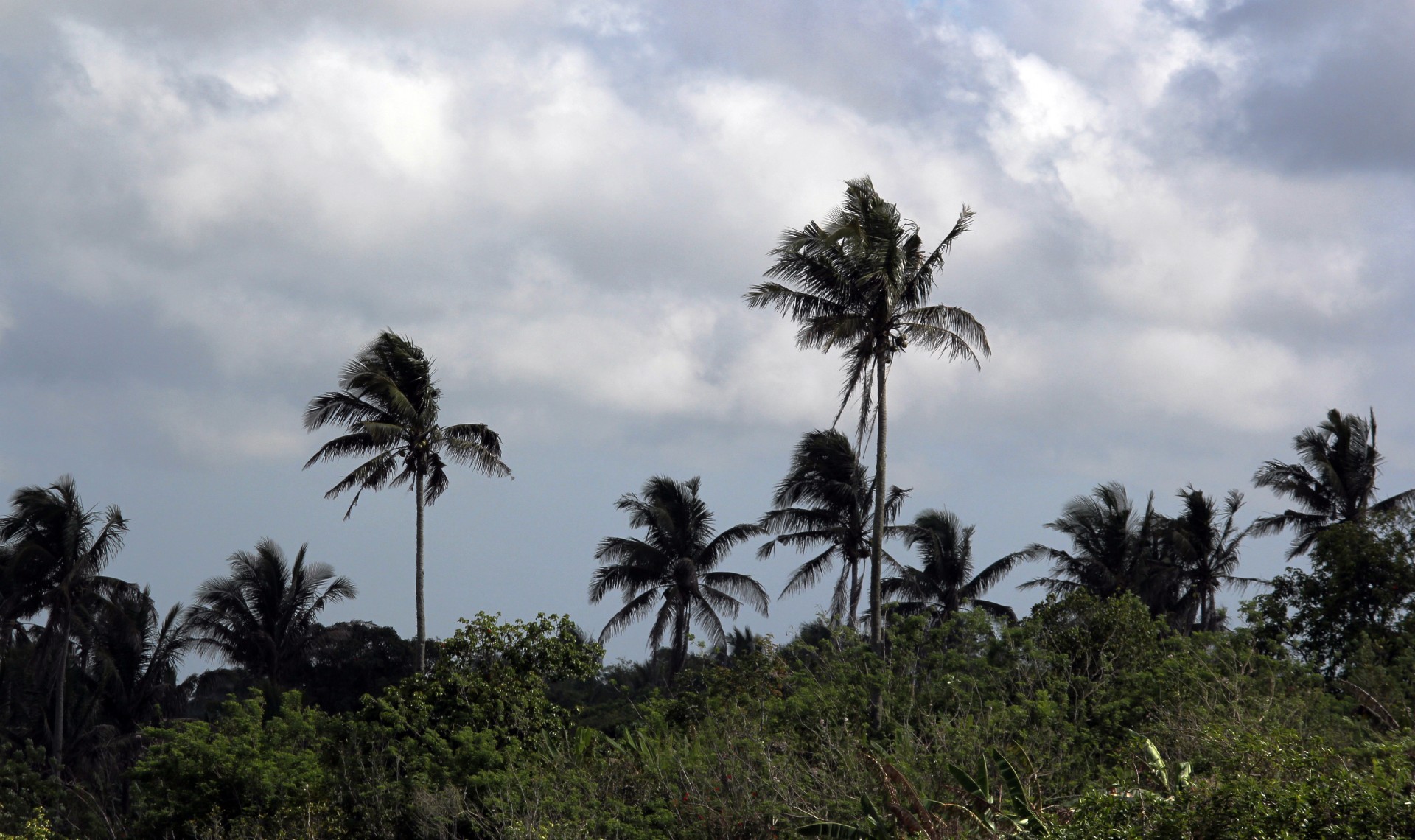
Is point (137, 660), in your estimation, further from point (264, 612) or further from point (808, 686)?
point (808, 686)

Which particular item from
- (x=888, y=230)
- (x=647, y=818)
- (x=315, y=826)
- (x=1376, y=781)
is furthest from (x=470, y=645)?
(x=1376, y=781)

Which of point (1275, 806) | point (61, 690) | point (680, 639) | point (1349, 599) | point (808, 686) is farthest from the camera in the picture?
point (680, 639)

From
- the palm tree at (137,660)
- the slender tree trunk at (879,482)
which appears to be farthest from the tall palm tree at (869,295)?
the palm tree at (137,660)

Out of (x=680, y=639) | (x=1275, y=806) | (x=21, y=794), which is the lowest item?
(x=21, y=794)

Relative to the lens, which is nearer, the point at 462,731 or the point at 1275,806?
the point at 1275,806

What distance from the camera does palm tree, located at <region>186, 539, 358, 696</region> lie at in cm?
3991

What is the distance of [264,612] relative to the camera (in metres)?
40.5

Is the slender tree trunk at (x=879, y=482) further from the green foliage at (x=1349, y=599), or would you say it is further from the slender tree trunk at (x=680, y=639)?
the slender tree trunk at (x=680, y=639)

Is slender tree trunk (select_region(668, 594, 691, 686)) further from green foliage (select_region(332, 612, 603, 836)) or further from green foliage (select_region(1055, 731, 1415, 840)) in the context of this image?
green foliage (select_region(1055, 731, 1415, 840))

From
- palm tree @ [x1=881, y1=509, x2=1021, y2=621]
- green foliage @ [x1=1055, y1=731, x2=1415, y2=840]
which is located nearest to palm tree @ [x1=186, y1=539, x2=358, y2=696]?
palm tree @ [x1=881, y1=509, x2=1021, y2=621]

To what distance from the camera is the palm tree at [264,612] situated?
131 ft

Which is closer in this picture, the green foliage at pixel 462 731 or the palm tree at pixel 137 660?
the green foliage at pixel 462 731

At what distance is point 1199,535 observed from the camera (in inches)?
1524

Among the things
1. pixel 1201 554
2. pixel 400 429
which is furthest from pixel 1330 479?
pixel 400 429
